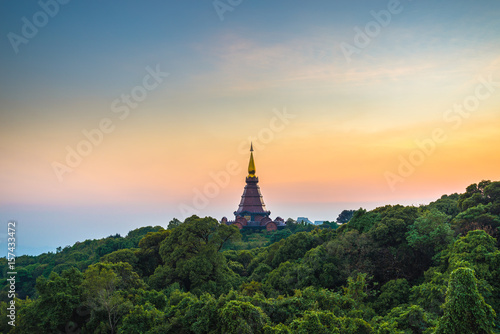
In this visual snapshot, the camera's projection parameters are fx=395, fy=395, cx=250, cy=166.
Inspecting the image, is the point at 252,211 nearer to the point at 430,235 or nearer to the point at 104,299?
the point at 430,235

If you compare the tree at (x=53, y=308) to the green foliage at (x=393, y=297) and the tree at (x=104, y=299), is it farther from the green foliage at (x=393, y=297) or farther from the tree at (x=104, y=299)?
the green foliage at (x=393, y=297)

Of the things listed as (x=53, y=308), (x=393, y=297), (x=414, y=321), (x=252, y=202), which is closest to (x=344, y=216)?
(x=252, y=202)

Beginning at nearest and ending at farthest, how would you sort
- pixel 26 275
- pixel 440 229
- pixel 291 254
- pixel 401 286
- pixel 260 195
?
pixel 401 286 < pixel 440 229 < pixel 291 254 < pixel 26 275 < pixel 260 195

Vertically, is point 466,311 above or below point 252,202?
below

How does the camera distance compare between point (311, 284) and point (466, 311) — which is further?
point (311, 284)

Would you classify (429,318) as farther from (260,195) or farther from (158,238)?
(260,195)

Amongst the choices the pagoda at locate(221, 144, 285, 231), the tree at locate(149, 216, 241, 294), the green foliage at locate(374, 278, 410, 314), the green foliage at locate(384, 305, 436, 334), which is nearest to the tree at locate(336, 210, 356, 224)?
the pagoda at locate(221, 144, 285, 231)

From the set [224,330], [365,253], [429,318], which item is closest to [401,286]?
[365,253]
